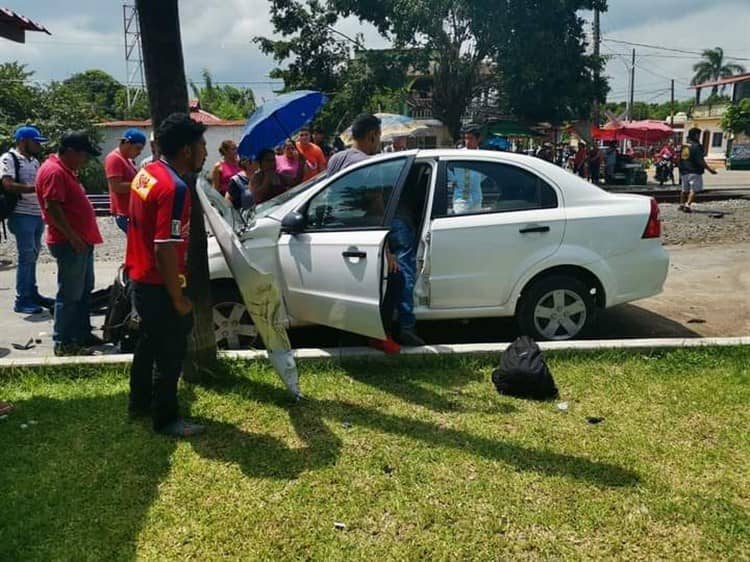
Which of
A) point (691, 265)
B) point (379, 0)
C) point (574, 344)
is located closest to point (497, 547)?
point (574, 344)

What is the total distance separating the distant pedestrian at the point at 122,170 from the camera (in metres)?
6.09

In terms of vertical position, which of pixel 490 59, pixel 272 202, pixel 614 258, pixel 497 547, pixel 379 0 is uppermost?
pixel 379 0

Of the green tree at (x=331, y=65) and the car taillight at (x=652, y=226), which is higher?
the green tree at (x=331, y=65)

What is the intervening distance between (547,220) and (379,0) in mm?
20088

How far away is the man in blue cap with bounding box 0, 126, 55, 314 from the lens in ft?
21.4

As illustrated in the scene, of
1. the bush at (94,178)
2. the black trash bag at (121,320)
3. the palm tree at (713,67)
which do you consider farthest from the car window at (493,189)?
the palm tree at (713,67)

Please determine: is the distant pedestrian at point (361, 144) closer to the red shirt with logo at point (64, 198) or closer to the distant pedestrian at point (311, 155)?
the red shirt with logo at point (64, 198)

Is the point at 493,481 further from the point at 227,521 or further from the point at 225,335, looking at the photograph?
the point at 225,335

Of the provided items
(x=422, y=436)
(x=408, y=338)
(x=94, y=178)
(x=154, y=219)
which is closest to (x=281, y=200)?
(x=408, y=338)

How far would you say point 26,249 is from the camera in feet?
22.1

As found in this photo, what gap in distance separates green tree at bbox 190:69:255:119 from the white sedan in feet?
137

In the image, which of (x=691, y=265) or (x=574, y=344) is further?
(x=691, y=265)

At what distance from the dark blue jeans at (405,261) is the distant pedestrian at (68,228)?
2.54 metres

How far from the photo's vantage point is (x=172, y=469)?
350cm
